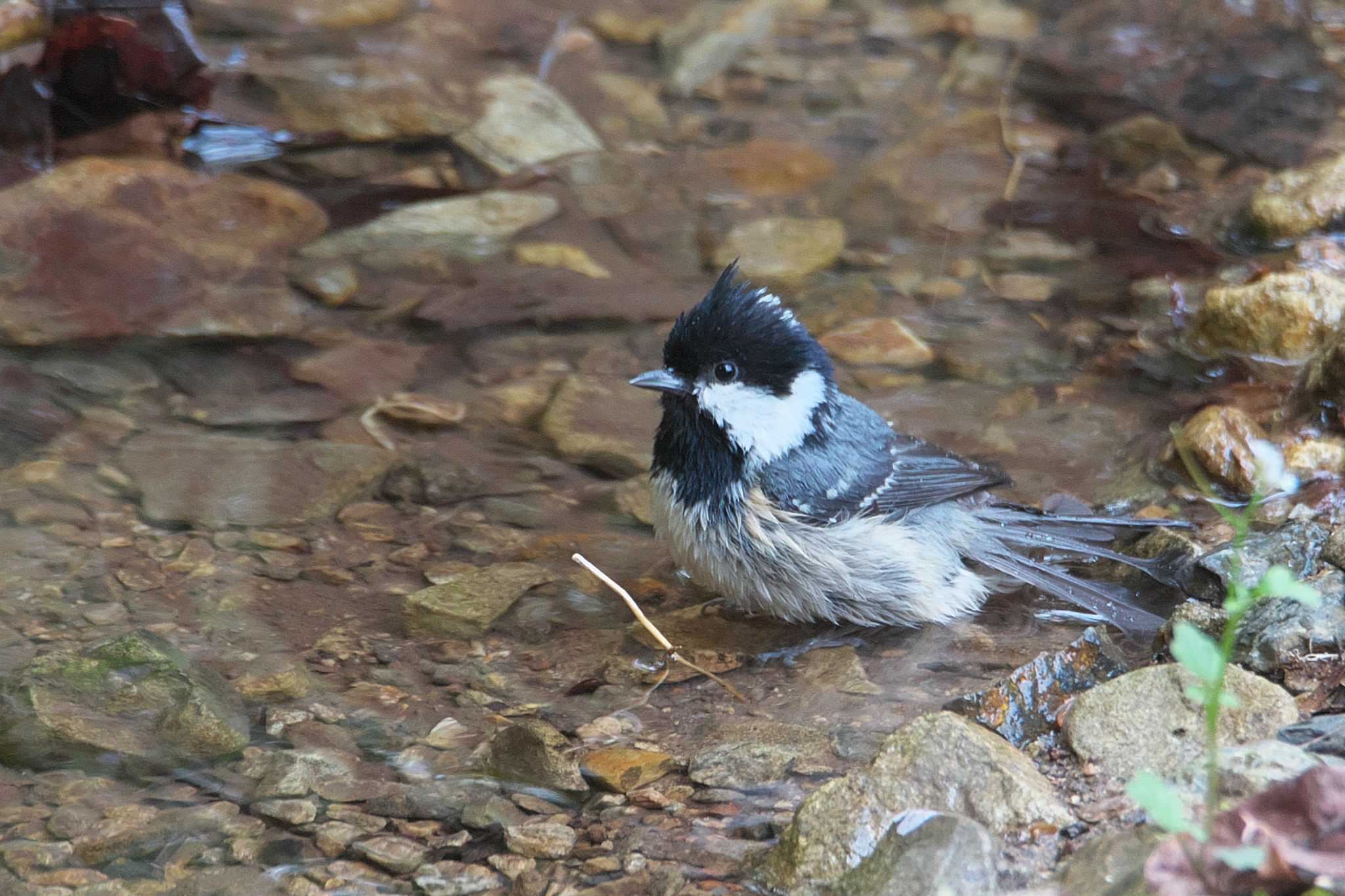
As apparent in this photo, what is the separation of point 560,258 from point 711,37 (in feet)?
9.17

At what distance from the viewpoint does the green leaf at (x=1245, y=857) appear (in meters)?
1.75

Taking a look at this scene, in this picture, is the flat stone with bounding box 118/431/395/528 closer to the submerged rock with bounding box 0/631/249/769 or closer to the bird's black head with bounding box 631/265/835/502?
the submerged rock with bounding box 0/631/249/769

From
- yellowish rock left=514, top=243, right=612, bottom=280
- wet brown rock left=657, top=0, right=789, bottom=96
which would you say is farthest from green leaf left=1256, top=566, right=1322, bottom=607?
wet brown rock left=657, top=0, right=789, bottom=96

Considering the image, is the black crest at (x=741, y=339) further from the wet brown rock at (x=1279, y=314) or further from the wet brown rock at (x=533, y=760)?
the wet brown rock at (x=1279, y=314)

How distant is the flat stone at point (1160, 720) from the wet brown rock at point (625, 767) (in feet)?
3.21

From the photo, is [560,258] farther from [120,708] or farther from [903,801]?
[903,801]

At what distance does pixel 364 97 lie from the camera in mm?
6746

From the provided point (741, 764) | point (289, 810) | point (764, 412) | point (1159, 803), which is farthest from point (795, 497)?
point (1159, 803)

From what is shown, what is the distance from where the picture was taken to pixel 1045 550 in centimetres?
415

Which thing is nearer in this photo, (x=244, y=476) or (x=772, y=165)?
(x=244, y=476)

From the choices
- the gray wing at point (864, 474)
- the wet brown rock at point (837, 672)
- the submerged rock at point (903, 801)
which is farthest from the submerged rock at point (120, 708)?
the gray wing at point (864, 474)

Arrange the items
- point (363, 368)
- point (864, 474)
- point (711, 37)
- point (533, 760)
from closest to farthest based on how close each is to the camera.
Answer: point (533, 760)
point (864, 474)
point (363, 368)
point (711, 37)

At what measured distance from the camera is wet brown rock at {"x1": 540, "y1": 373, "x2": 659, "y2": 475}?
4688 mm

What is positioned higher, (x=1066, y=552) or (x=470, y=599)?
(x=1066, y=552)
